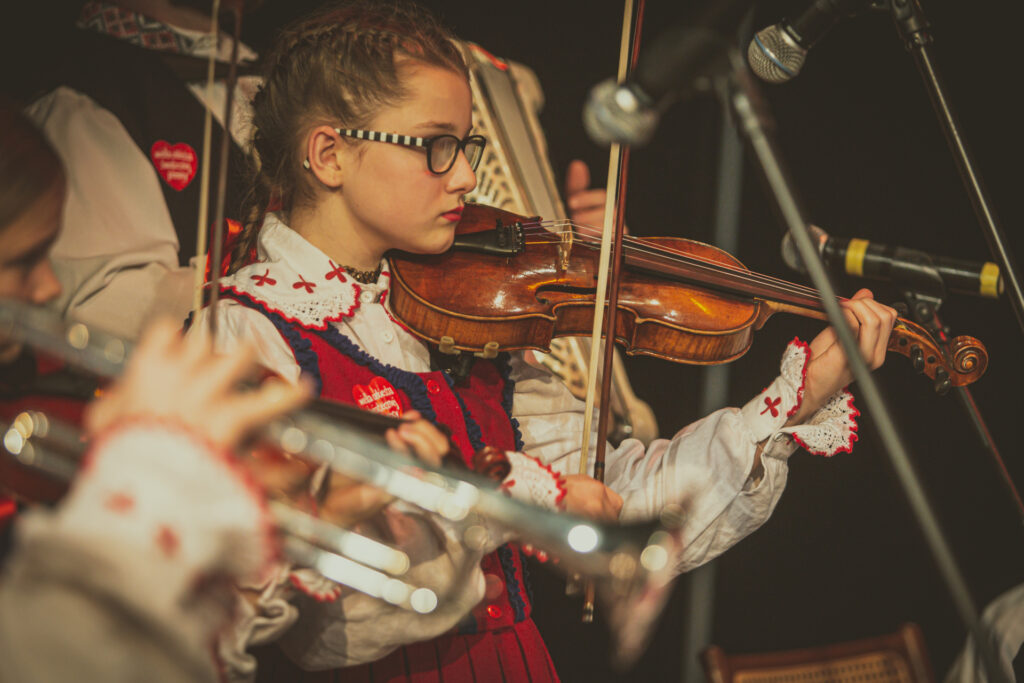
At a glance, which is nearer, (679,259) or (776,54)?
(776,54)

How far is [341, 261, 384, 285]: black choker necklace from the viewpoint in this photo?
1295 millimetres

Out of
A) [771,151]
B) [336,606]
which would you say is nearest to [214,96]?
[336,606]

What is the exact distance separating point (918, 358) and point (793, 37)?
0.56 metres

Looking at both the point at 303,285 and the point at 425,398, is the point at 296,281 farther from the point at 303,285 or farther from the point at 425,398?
the point at 425,398

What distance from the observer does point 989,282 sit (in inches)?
39.4

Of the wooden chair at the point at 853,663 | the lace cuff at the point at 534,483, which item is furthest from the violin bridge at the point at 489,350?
the wooden chair at the point at 853,663

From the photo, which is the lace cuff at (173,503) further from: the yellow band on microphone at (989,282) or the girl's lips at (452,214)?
the yellow band on microphone at (989,282)

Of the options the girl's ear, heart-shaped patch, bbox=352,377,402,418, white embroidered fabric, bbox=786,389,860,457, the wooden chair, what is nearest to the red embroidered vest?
heart-shaped patch, bbox=352,377,402,418

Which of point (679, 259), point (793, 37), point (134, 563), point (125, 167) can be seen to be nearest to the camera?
point (134, 563)

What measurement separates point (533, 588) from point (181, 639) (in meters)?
1.67

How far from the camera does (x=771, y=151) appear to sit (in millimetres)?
774

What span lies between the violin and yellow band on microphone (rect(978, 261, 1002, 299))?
0.23 meters

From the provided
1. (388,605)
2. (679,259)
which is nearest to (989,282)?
(679,259)

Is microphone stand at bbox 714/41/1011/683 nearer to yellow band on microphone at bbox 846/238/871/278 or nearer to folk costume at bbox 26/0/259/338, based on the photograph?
yellow band on microphone at bbox 846/238/871/278
